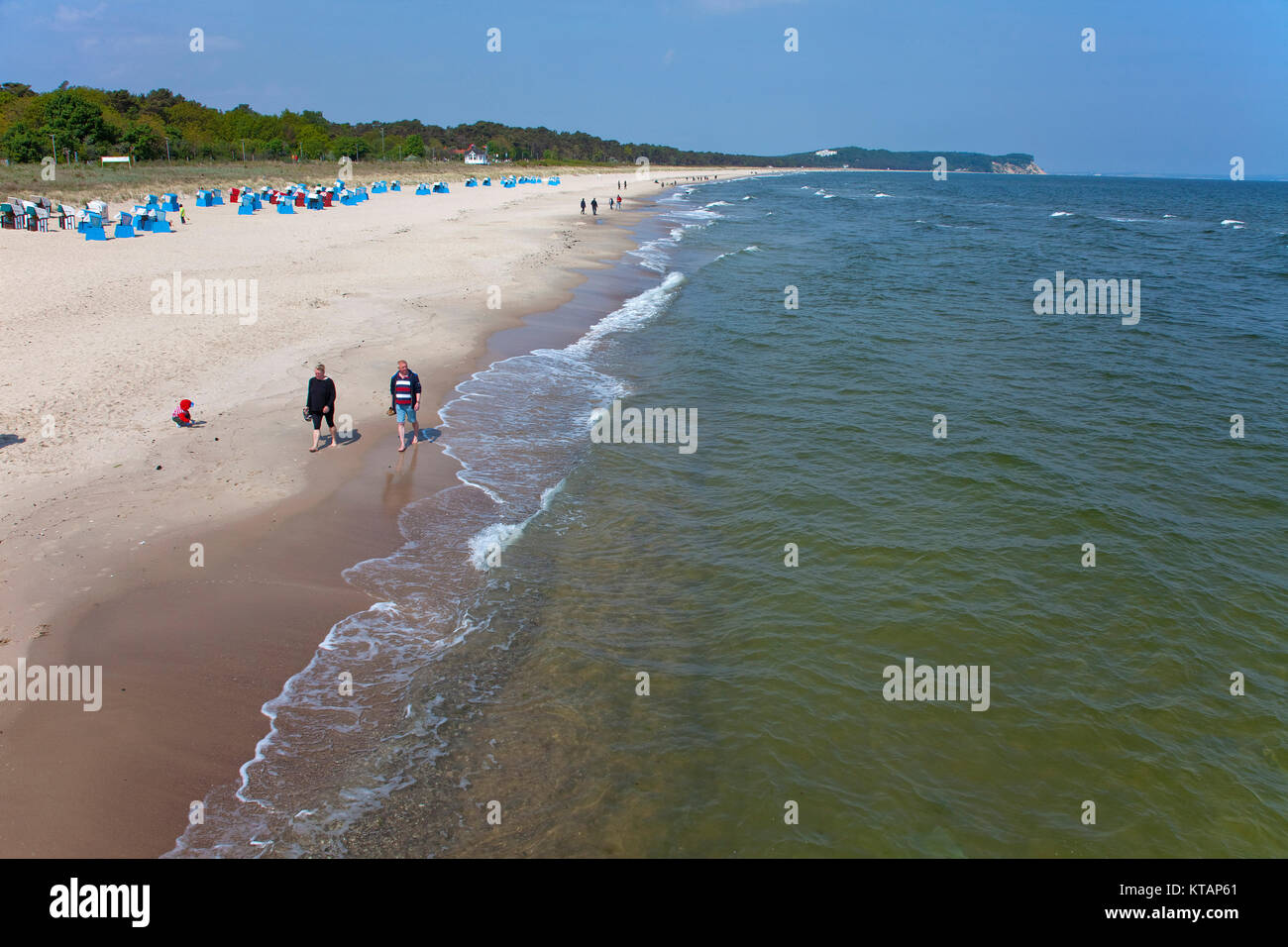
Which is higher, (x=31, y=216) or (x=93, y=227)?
(x=31, y=216)

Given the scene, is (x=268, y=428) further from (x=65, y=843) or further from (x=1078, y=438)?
(x=1078, y=438)

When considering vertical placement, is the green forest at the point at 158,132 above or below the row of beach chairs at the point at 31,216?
above

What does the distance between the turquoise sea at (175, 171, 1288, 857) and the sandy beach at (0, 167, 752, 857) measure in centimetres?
64

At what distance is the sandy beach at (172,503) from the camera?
6922 mm

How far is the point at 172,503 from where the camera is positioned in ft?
37.0

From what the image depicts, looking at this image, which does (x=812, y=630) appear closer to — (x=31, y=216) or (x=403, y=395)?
(x=403, y=395)

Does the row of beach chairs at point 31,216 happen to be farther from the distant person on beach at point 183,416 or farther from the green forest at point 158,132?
the green forest at point 158,132

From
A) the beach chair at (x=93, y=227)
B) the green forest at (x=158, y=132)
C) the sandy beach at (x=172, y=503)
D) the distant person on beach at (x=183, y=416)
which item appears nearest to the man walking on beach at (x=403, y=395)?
the sandy beach at (x=172, y=503)

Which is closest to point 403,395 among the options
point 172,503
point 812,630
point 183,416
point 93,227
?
point 183,416

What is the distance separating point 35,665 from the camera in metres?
7.75

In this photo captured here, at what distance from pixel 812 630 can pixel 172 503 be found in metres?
9.37

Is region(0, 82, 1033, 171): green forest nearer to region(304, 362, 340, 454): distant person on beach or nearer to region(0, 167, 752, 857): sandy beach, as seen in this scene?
region(0, 167, 752, 857): sandy beach

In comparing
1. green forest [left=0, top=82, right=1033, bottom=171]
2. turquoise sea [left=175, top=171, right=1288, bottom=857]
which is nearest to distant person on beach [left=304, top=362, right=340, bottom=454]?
turquoise sea [left=175, top=171, right=1288, bottom=857]

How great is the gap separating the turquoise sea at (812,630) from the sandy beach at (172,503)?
2.10 ft
